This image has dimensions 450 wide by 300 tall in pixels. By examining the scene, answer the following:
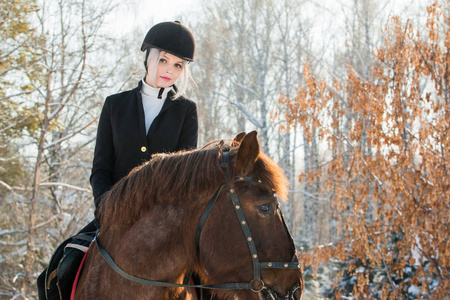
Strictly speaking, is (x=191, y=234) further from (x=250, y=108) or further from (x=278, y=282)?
(x=250, y=108)

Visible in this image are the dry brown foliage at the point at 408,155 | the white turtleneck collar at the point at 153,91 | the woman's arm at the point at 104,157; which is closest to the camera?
the woman's arm at the point at 104,157

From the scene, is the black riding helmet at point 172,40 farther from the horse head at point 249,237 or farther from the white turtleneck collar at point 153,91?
the horse head at point 249,237

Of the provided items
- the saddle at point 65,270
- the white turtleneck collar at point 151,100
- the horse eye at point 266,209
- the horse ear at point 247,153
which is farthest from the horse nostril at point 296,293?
the white turtleneck collar at point 151,100

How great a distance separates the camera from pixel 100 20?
10047 millimetres

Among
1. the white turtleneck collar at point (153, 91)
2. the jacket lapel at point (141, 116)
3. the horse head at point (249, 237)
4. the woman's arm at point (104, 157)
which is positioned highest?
the white turtleneck collar at point (153, 91)

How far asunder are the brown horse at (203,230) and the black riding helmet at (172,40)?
807 millimetres

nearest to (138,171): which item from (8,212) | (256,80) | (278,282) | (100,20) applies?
(278,282)

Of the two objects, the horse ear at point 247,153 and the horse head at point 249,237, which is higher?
the horse ear at point 247,153

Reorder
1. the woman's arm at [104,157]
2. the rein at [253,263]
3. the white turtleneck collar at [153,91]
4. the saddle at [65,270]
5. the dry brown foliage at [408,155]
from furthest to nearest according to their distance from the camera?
the dry brown foliage at [408,155], the white turtleneck collar at [153,91], the woman's arm at [104,157], the saddle at [65,270], the rein at [253,263]

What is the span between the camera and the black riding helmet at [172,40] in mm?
2619

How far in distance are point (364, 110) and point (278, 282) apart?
162 inches

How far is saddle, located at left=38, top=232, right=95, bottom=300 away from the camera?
229 cm

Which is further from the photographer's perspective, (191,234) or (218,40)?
(218,40)

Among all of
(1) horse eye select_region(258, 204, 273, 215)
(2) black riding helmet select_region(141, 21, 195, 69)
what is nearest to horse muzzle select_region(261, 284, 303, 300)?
(1) horse eye select_region(258, 204, 273, 215)
